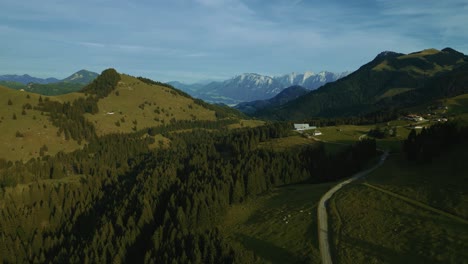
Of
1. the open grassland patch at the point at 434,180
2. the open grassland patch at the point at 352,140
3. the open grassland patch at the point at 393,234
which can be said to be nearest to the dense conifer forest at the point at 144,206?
the open grassland patch at the point at 352,140

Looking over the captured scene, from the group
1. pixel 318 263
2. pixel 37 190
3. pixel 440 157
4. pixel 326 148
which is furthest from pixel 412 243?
pixel 37 190

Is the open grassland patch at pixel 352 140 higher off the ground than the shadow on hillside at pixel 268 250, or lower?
higher

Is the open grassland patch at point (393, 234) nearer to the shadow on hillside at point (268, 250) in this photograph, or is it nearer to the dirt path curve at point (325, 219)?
the dirt path curve at point (325, 219)

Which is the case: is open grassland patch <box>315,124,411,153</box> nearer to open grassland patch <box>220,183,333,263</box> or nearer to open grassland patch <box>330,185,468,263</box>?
open grassland patch <box>220,183,333,263</box>

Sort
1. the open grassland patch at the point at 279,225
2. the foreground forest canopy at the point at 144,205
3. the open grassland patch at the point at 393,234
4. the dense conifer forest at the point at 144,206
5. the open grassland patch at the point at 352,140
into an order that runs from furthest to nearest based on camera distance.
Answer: the open grassland patch at the point at 352,140 < the dense conifer forest at the point at 144,206 < the foreground forest canopy at the point at 144,205 < the open grassland patch at the point at 279,225 < the open grassland patch at the point at 393,234

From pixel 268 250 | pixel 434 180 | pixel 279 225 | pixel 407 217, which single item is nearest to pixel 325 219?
pixel 279 225

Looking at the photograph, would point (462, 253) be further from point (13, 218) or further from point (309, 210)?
point (13, 218)

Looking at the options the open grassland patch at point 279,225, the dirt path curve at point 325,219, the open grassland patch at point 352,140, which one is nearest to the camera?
the dirt path curve at point 325,219

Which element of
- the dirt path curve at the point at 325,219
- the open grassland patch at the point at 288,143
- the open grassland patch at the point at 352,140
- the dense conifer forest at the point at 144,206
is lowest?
the dense conifer forest at the point at 144,206

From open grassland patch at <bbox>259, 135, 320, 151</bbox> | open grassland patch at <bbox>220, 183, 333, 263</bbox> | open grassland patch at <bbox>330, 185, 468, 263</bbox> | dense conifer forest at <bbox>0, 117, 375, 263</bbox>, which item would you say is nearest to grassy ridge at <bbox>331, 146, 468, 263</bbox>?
open grassland patch at <bbox>330, 185, 468, 263</bbox>
